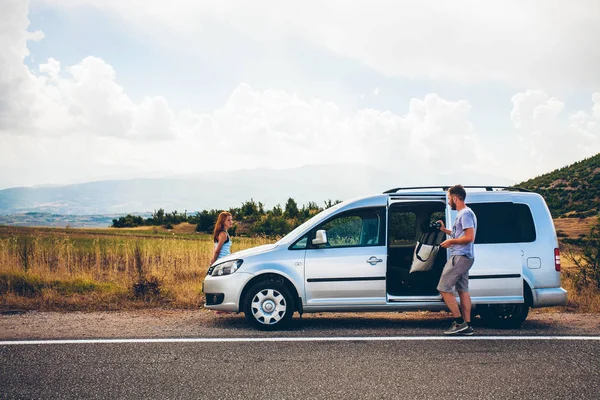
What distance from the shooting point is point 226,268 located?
7676 millimetres

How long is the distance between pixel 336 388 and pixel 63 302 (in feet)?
21.5

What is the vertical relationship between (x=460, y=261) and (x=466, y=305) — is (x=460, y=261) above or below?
above

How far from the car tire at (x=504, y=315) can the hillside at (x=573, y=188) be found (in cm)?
4714

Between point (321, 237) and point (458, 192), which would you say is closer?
point (458, 192)

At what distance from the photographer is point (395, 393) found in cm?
462

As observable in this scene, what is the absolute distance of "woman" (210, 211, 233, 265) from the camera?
356 inches

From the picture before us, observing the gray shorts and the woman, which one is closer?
the gray shorts

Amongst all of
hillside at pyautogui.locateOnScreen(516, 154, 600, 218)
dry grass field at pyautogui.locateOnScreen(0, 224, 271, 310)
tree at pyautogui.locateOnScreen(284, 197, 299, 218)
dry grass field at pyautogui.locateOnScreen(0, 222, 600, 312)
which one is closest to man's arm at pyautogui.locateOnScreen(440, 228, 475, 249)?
dry grass field at pyautogui.locateOnScreen(0, 222, 600, 312)

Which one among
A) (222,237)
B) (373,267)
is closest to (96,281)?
(222,237)

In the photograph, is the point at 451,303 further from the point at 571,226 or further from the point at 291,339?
the point at 571,226

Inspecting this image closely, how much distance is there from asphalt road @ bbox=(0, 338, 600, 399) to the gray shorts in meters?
0.77

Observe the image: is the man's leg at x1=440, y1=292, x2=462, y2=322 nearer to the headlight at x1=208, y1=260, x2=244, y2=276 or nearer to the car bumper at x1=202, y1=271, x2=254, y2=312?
the car bumper at x1=202, y1=271, x2=254, y2=312

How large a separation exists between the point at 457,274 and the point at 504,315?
4.72 ft

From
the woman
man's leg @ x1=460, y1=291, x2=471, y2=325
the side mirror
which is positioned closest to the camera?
man's leg @ x1=460, y1=291, x2=471, y2=325
